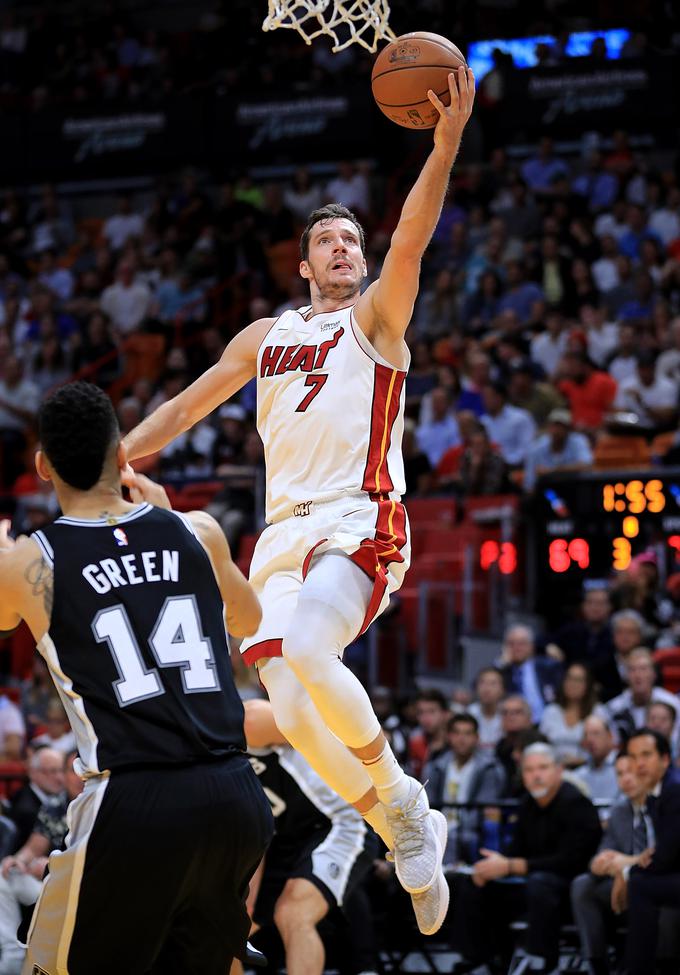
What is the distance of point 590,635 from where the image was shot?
1288 cm

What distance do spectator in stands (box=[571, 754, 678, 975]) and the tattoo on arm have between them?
17.7 ft

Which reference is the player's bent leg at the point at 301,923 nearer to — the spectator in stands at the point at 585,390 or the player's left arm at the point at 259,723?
the player's left arm at the point at 259,723

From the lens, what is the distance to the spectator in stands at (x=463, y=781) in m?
10.5

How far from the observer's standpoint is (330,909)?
890 centimetres

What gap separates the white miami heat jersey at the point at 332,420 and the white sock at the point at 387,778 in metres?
1.04

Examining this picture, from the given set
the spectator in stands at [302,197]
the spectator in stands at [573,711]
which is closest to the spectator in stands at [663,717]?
the spectator in stands at [573,711]

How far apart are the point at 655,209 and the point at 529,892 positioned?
36.8 feet

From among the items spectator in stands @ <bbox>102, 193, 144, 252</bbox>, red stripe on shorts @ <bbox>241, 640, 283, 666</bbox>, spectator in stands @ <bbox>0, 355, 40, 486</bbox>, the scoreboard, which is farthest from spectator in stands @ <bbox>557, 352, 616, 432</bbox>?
red stripe on shorts @ <bbox>241, 640, 283, 666</bbox>

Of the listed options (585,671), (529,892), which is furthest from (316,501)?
(585,671)

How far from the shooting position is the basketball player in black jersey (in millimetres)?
4668

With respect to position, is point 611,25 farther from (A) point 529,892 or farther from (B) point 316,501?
(B) point 316,501

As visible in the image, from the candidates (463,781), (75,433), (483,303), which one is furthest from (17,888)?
(483,303)

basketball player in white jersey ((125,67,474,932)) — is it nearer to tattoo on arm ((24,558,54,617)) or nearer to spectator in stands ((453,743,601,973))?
tattoo on arm ((24,558,54,617))

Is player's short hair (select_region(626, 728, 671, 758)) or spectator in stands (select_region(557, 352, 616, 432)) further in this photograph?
spectator in stands (select_region(557, 352, 616, 432))
